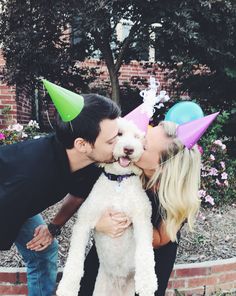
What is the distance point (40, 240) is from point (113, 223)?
1.69 ft

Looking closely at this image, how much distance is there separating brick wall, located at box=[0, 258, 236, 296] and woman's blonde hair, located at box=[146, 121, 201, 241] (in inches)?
44.5

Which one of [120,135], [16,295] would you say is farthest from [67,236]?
[120,135]

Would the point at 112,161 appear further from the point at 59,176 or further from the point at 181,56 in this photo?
the point at 181,56

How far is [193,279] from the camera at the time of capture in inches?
128

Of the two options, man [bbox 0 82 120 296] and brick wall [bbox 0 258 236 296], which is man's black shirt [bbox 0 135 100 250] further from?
brick wall [bbox 0 258 236 296]

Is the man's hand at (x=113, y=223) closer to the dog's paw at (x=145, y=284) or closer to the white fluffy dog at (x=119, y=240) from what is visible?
the white fluffy dog at (x=119, y=240)

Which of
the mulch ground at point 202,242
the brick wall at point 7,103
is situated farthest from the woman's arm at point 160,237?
the brick wall at point 7,103

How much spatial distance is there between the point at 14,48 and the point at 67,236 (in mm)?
2984

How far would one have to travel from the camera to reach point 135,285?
2.25 meters

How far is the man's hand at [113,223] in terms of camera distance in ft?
7.35

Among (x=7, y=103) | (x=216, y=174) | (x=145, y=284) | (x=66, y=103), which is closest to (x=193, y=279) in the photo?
(x=145, y=284)

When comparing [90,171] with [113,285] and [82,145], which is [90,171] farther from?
[113,285]

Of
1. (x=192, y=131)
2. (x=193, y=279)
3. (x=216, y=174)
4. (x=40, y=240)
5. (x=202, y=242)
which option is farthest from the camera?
(x=216, y=174)

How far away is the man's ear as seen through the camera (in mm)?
2127
